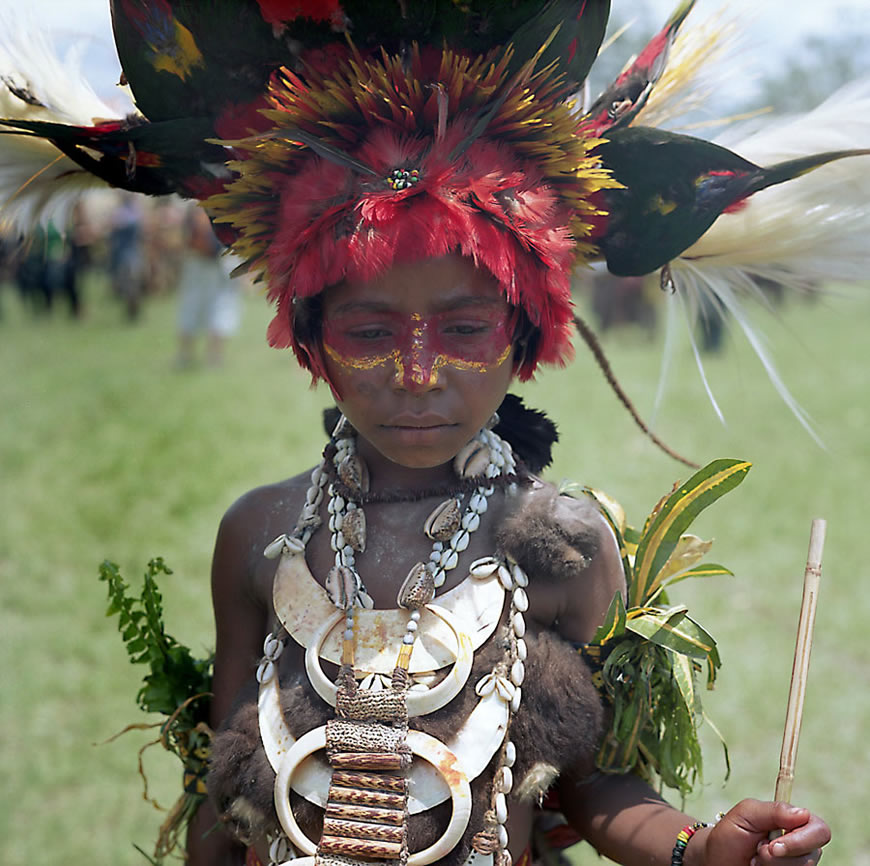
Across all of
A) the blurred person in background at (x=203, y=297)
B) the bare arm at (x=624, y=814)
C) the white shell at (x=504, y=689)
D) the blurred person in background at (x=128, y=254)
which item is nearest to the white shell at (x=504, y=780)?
the white shell at (x=504, y=689)

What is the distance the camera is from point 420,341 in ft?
5.61

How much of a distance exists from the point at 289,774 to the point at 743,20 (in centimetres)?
165

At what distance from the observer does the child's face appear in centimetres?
170

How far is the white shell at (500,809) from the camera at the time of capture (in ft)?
5.75

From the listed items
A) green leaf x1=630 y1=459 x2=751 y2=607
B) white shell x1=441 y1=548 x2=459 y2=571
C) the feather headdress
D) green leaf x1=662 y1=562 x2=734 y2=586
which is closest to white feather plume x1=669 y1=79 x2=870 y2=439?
the feather headdress

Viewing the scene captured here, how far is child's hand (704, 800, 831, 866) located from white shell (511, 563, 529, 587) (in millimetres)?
504

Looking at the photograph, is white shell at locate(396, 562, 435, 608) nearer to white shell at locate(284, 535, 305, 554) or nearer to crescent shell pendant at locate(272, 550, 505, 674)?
crescent shell pendant at locate(272, 550, 505, 674)

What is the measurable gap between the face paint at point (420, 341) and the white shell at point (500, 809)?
731 millimetres

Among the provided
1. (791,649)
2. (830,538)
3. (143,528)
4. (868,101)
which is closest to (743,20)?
(868,101)

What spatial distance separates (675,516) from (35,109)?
4.75 feet

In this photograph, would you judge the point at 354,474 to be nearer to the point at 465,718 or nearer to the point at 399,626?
the point at 399,626

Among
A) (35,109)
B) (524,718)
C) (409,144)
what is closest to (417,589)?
(524,718)

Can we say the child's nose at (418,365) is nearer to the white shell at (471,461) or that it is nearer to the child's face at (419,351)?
the child's face at (419,351)

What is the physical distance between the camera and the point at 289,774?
175 cm
